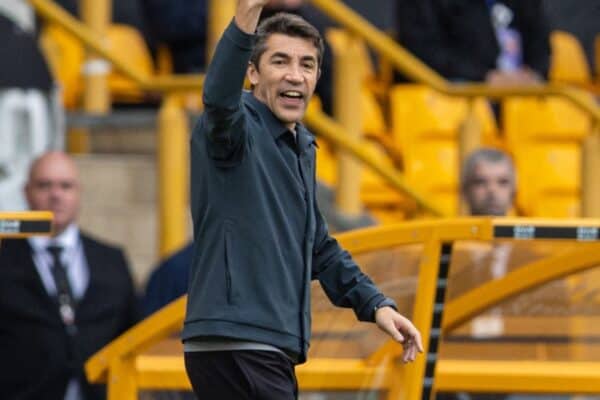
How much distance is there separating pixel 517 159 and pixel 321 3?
1.43 m

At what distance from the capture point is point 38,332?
6.95 meters

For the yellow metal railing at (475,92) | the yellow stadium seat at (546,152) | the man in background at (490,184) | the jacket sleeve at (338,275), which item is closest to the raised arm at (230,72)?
the jacket sleeve at (338,275)

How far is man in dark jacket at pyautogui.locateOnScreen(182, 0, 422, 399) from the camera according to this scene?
4312mm

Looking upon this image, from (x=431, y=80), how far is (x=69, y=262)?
8.65ft

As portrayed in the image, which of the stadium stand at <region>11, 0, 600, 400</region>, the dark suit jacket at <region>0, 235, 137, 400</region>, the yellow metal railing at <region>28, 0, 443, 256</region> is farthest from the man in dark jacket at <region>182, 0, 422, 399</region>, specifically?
the yellow metal railing at <region>28, 0, 443, 256</region>

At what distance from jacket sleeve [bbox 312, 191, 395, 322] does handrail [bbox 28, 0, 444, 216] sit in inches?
147

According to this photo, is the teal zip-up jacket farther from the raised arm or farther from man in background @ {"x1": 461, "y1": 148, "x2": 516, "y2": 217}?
man in background @ {"x1": 461, "y1": 148, "x2": 516, "y2": 217}

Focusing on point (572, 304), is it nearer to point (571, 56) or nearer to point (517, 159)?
point (517, 159)

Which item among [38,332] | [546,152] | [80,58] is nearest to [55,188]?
[38,332]

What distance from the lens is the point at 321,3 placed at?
9281 mm

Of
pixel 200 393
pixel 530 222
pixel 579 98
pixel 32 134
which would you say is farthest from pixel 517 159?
pixel 200 393

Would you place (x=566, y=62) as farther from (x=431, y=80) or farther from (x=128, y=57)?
(x=128, y=57)

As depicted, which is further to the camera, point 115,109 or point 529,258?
point 115,109

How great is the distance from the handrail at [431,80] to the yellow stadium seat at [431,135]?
30 cm
